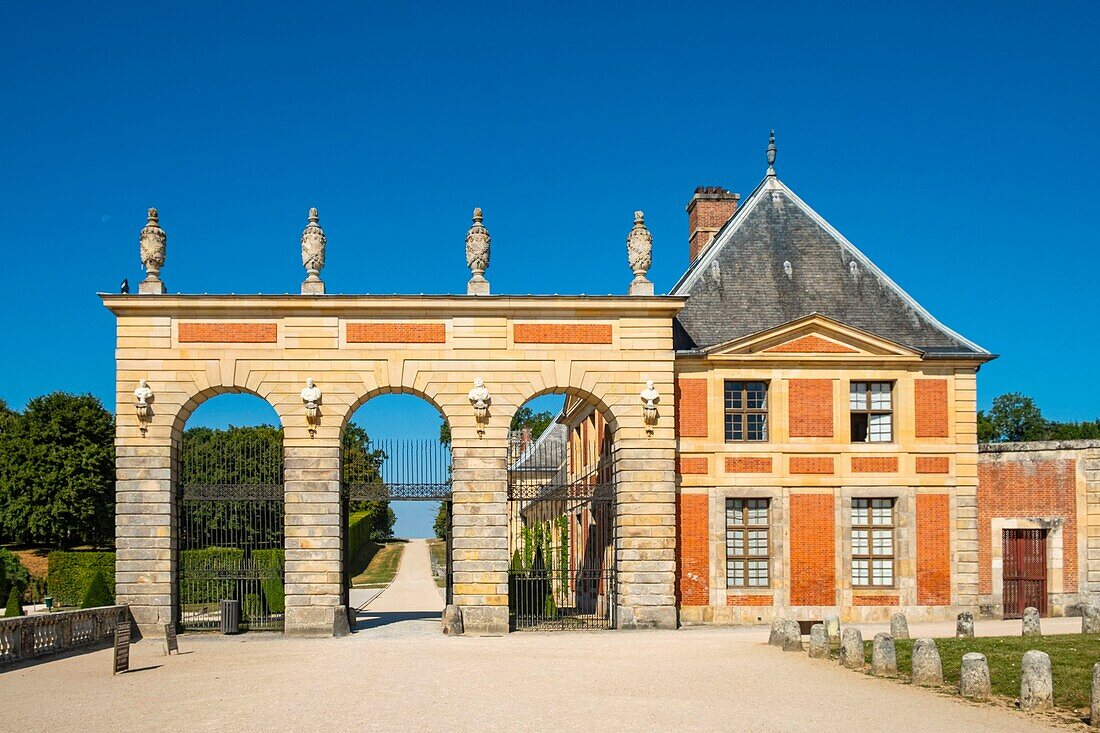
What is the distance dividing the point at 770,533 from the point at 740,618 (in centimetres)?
185

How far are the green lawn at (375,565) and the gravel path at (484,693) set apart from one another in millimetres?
29261

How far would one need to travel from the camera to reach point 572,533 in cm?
3581

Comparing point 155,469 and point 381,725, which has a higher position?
point 155,469

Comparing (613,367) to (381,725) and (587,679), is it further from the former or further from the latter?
(381,725)

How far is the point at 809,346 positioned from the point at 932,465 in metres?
3.62

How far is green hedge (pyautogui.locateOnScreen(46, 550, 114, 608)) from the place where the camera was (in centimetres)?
3738

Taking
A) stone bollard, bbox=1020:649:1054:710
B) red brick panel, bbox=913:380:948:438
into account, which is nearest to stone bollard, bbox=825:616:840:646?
red brick panel, bbox=913:380:948:438

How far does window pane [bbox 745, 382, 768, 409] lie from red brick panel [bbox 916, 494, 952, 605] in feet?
12.4

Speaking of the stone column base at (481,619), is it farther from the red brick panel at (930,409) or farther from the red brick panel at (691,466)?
the red brick panel at (930,409)

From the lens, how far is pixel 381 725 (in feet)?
38.9

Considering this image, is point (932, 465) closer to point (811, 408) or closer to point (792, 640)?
point (811, 408)

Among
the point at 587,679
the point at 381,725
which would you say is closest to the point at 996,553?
the point at 587,679

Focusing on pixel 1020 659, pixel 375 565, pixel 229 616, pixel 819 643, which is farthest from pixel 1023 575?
pixel 375 565

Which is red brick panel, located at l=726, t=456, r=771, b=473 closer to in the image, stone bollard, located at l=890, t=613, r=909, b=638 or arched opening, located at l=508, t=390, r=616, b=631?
arched opening, located at l=508, t=390, r=616, b=631
